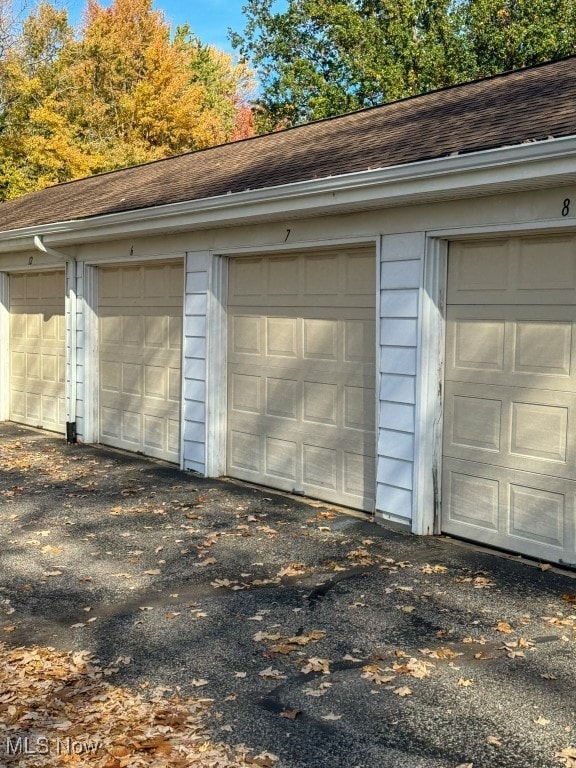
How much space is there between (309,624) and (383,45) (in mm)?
25584

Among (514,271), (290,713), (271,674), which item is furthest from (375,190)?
(290,713)

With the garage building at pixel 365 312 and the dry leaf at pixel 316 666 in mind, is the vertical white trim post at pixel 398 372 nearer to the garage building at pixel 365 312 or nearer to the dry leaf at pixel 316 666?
the garage building at pixel 365 312

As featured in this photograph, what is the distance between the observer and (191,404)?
9.44m

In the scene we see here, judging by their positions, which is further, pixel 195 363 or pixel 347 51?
pixel 347 51

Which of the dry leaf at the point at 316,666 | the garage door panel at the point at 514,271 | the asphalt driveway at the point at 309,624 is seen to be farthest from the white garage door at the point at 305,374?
the dry leaf at the point at 316,666

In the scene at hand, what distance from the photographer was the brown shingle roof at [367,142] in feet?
21.1

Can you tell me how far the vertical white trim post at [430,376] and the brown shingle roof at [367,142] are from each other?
0.94 meters

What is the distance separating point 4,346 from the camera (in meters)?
13.6

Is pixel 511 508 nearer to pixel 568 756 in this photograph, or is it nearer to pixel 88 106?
pixel 568 756

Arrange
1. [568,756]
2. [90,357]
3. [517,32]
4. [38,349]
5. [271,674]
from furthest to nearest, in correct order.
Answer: [517,32] < [38,349] < [90,357] < [271,674] < [568,756]

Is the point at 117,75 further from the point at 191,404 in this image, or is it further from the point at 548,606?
the point at 548,606

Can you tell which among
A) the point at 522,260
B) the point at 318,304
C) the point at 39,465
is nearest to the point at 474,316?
the point at 522,260

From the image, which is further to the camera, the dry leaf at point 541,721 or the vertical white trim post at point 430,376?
the vertical white trim post at point 430,376

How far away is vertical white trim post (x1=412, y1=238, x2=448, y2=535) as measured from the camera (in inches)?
267
